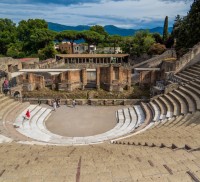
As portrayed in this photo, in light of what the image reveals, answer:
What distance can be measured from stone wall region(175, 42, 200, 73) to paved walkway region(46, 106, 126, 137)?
706 cm

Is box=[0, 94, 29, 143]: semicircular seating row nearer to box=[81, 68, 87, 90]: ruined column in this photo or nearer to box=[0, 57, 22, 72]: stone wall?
box=[81, 68, 87, 90]: ruined column

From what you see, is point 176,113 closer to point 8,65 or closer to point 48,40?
point 8,65

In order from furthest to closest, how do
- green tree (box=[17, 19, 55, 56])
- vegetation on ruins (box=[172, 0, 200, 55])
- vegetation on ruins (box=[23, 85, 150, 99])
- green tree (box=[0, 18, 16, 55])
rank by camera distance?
1. green tree (box=[0, 18, 16, 55])
2. green tree (box=[17, 19, 55, 56])
3. vegetation on ruins (box=[172, 0, 200, 55])
4. vegetation on ruins (box=[23, 85, 150, 99])

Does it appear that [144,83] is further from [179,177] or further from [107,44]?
[107,44]

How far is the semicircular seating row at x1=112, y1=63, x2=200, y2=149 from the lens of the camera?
10.5 meters

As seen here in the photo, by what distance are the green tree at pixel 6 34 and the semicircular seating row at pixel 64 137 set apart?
43.8 metres

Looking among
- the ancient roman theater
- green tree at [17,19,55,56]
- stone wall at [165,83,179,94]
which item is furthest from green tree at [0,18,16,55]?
stone wall at [165,83,179,94]

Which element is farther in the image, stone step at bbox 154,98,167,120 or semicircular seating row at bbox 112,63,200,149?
stone step at bbox 154,98,167,120

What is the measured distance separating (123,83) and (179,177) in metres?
18.8

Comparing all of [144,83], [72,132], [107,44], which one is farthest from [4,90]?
[107,44]

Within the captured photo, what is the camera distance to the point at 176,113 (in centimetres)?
1451

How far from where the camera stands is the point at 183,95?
16312 millimetres

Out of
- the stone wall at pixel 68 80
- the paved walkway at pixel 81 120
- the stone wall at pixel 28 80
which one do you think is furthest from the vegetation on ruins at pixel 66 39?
the stone wall at pixel 28 80

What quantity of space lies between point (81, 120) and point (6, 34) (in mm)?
49171
